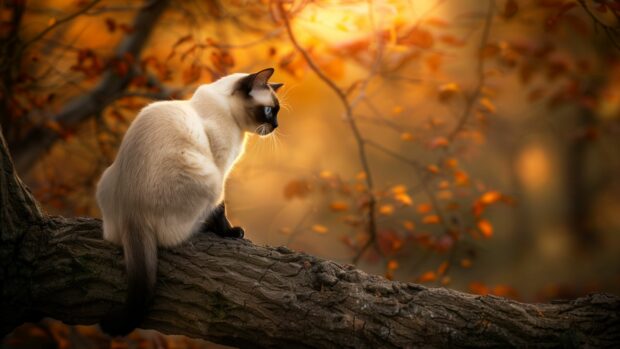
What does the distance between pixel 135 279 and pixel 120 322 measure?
0.19 meters

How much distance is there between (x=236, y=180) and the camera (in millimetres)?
4398

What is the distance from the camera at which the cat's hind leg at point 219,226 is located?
2.55m

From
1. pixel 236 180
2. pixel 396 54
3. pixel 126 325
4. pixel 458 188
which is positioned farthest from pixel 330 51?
pixel 126 325

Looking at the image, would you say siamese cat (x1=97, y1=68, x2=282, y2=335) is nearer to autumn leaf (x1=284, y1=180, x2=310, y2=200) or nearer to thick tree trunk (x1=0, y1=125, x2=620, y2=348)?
thick tree trunk (x1=0, y1=125, x2=620, y2=348)

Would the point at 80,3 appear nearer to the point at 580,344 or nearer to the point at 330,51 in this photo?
the point at 330,51

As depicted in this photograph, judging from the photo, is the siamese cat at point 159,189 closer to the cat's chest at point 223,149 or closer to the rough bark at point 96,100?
the cat's chest at point 223,149

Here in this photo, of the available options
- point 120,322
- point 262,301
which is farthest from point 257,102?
point 120,322

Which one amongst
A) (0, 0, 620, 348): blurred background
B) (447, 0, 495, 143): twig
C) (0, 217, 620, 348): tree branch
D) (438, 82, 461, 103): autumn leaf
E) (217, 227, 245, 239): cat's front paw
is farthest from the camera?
(438, 82, 461, 103): autumn leaf

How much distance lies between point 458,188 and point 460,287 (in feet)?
14.5

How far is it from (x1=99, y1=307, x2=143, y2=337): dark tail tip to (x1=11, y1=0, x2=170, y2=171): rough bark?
2.11 meters

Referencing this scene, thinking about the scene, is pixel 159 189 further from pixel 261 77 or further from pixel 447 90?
pixel 447 90

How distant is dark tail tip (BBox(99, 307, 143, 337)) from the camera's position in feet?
6.93

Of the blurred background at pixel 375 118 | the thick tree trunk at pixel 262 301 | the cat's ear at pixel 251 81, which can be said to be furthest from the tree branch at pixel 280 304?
the blurred background at pixel 375 118

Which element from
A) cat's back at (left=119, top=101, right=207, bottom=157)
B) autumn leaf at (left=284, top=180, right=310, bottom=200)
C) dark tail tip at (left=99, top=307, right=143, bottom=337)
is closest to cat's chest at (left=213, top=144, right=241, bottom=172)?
cat's back at (left=119, top=101, right=207, bottom=157)
